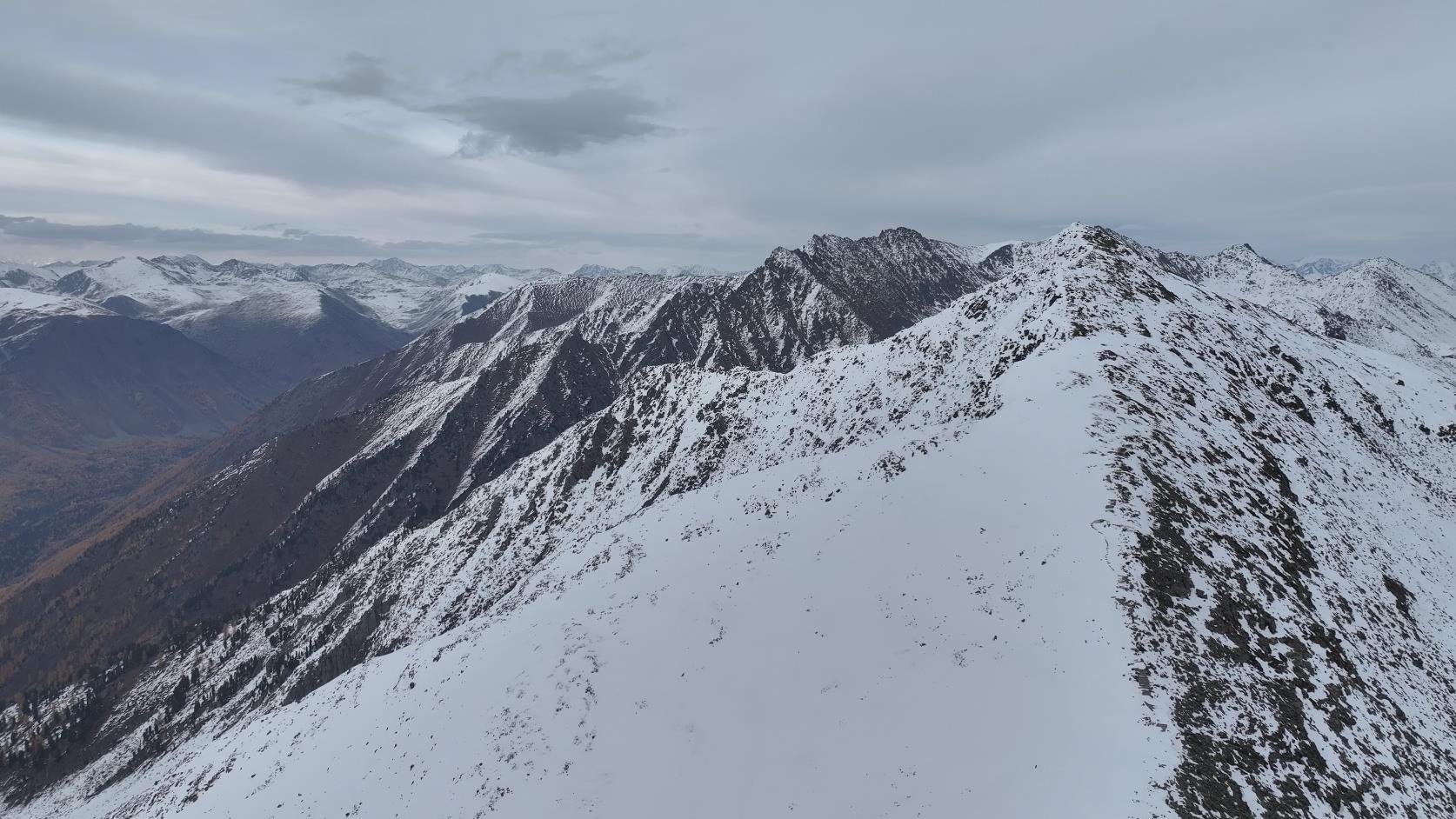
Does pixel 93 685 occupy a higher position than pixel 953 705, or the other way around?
pixel 953 705

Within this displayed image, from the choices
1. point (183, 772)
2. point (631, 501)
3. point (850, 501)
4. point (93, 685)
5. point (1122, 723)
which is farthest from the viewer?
point (93, 685)

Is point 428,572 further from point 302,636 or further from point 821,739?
point 821,739

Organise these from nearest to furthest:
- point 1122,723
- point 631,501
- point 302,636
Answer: point 1122,723 < point 631,501 < point 302,636

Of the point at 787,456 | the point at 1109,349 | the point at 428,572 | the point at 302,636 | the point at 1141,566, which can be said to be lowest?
the point at 302,636

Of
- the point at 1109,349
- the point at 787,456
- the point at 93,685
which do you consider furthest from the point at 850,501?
the point at 93,685

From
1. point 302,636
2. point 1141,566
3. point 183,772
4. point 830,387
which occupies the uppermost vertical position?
point 1141,566

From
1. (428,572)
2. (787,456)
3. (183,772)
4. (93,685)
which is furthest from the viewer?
(93,685)

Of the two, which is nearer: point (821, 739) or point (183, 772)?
point (821, 739)

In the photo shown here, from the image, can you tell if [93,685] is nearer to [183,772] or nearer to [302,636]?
[302,636]

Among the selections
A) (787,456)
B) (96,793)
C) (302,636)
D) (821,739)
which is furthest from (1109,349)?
(96,793)
